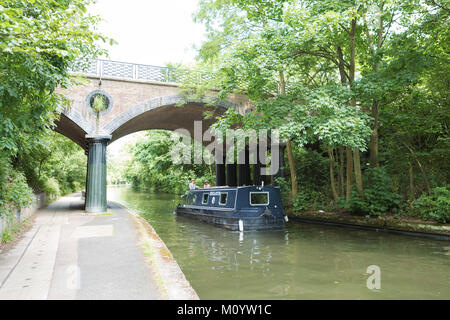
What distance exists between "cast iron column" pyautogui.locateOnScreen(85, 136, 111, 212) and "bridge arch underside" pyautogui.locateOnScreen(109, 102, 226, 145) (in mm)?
1517

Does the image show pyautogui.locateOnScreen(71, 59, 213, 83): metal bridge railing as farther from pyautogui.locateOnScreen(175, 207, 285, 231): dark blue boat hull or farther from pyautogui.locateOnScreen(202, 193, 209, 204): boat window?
pyautogui.locateOnScreen(175, 207, 285, 231): dark blue boat hull

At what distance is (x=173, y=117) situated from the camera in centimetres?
1770

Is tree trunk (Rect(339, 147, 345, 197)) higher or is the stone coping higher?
tree trunk (Rect(339, 147, 345, 197))

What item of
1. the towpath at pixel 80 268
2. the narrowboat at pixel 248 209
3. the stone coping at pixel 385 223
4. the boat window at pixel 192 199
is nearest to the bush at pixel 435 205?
the stone coping at pixel 385 223

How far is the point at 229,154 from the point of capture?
20469 millimetres

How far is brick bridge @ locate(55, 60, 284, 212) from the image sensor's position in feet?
40.3

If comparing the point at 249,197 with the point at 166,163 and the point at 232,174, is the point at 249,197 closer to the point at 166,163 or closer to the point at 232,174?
the point at 232,174

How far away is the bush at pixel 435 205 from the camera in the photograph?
8492 mm

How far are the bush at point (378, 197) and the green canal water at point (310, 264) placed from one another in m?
0.89

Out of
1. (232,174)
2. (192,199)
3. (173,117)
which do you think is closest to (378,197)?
(192,199)

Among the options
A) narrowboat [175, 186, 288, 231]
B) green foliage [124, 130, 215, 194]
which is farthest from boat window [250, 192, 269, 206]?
green foliage [124, 130, 215, 194]

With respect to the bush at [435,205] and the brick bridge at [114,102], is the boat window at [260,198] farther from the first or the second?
the brick bridge at [114,102]

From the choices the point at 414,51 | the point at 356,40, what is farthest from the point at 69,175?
the point at 414,51
